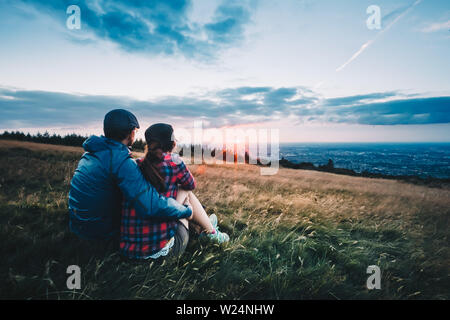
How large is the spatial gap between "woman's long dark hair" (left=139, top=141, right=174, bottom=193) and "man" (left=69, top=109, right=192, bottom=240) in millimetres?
144

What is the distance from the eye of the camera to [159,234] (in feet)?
8.00

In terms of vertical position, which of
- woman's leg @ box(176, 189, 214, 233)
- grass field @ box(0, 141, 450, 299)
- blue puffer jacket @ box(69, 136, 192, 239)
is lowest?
grass field @ box(0, 141, 450, 299)

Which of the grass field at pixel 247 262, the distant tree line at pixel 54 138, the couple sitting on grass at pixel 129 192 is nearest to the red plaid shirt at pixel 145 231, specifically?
the couple sitting on grass at pixel 129 192

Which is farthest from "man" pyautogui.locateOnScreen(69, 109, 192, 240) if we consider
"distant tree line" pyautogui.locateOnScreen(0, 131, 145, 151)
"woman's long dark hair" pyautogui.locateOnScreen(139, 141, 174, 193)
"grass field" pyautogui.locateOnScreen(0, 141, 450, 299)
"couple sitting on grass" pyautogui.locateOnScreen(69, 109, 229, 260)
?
"distant tree line" pyautogui.locateOnScreen(0, 131, 145, 151)

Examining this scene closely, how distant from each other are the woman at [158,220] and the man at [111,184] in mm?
186

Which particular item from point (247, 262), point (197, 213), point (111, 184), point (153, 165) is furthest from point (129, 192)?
point (247, 262)

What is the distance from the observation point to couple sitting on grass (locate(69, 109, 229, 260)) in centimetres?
214

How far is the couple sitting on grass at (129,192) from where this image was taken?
2.14m

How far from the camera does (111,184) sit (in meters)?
2.23

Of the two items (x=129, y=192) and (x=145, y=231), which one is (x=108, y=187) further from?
(x=145, y=231)

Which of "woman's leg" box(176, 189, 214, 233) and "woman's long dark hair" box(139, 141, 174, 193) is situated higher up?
"woman's long dark hair" box(139, 141, 174, 193)

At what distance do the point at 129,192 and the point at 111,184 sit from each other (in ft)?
0.93

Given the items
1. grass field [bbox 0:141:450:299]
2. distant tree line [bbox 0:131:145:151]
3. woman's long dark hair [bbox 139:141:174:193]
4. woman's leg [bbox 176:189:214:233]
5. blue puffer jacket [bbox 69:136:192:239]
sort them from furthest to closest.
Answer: distant tree line [bbox 0:131:145:151] → woman's leg [bbox 176:189:214:233] → woman's long dark hair [bbox 139:141:174:193] → grass field [bbox 0:141:450:299] → blue puffer jacket [bbox 69:136:192:239]

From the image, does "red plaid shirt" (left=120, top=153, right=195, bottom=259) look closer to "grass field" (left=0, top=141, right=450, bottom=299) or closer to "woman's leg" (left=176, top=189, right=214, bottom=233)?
"grass field" (left=0, top=141, right=450, bottom=299)
